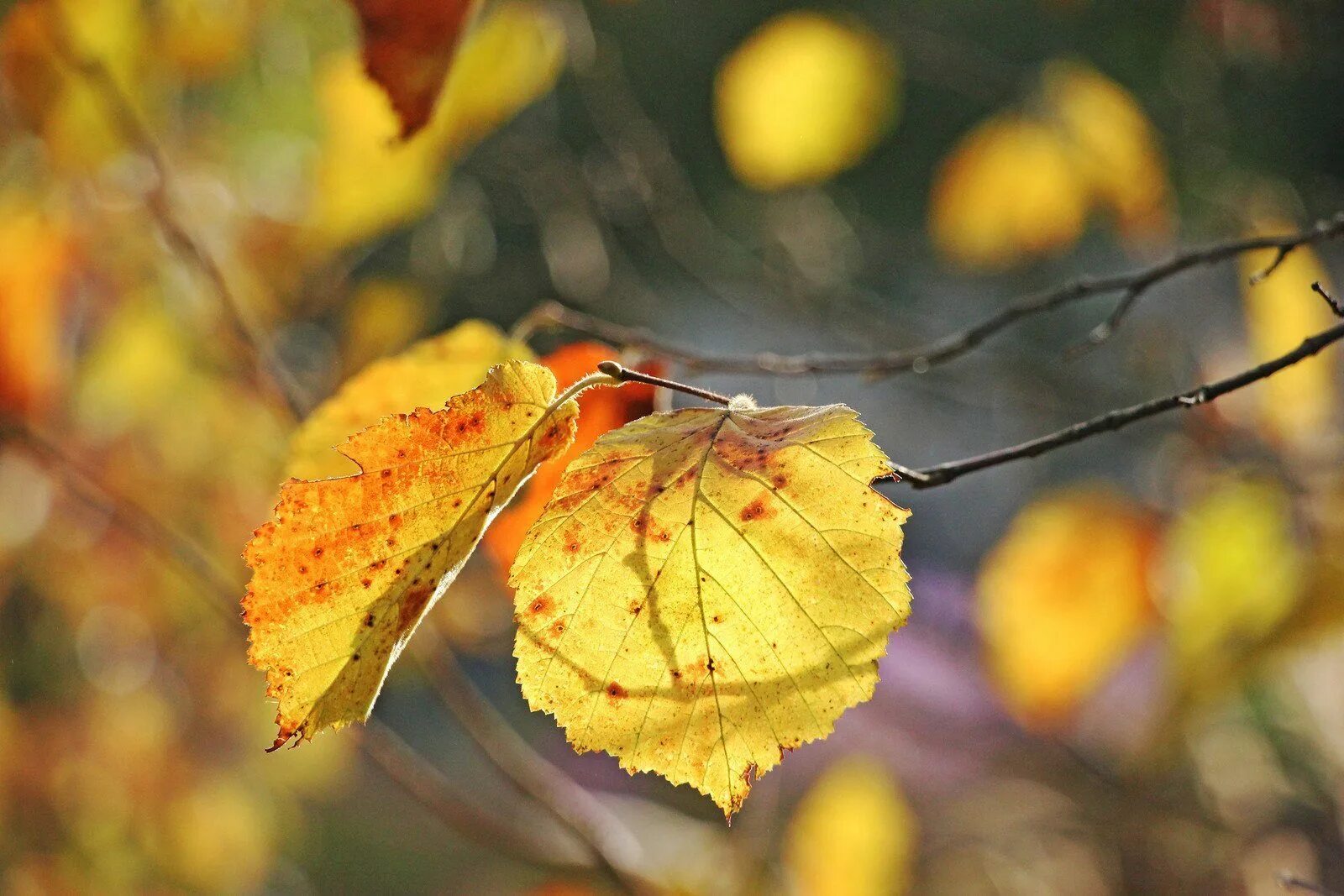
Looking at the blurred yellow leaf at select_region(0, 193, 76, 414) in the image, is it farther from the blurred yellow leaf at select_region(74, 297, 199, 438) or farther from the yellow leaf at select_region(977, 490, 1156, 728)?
the yellow leaf at select_region(977, 490, 1156, 728)

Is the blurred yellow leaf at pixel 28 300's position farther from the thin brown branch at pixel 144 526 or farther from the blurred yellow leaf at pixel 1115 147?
the blurred yellow leaf at pixel 1115 147

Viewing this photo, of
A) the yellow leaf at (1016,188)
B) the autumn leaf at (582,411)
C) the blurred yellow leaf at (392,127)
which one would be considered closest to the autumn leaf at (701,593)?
the autumn leaf at (582,411)

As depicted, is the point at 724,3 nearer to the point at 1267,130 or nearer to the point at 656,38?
the point at 656,38

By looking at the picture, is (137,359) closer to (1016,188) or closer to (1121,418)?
(1121,418)

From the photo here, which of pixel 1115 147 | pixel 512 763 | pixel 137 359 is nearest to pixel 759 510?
pixel 512 763

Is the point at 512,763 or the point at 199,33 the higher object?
the point at 199,33

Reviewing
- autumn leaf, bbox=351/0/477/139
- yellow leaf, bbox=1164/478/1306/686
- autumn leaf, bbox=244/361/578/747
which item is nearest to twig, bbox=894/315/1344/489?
autumn leaf, bbox=244/361/578/747

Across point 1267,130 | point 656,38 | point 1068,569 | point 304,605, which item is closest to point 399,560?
point 304,605
